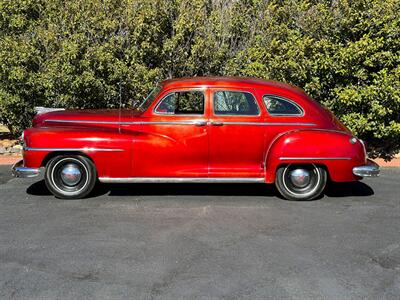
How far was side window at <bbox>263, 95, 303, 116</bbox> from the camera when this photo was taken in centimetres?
665

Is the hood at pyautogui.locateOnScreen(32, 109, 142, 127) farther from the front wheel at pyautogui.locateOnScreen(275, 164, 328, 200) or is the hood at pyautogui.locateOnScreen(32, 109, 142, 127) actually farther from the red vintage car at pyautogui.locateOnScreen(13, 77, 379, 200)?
the front wheel at pyautogui.locateOnScreen(275, 164, 328, 200)

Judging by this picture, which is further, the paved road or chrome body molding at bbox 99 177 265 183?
chrome body molding at bbox 99 177 265 183

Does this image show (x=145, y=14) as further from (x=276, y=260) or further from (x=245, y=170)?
(x=276, y=260)

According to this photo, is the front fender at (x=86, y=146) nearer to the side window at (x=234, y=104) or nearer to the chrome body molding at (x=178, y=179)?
the chrome body molding at (x=178, y=179)

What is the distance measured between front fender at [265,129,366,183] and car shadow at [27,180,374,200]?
0.58m

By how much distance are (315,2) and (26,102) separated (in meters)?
6.48

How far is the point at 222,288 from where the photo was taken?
387 centimetres

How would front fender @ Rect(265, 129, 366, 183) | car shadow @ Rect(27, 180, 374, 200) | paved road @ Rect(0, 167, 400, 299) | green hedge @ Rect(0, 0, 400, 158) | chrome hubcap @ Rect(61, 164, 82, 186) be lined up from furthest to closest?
green hedge @ Rect(0, 0, 400, 158), car shadow @ Rect(27, 180, 374, 200), chrome hubcap @ Rect(61, 164, 82, 186), front fender @ Rect(265, 129, 366, 183), paved road @ Rect(0, 167, 400, 299)

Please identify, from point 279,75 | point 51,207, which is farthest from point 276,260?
point 279,75

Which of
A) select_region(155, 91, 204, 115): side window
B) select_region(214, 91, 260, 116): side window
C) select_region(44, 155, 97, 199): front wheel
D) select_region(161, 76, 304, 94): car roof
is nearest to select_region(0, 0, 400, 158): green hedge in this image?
select_region(161, 76, 304, 94): car roof

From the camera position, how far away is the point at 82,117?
6.75 meters

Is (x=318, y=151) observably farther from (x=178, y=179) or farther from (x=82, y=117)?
(x=82, y=117)

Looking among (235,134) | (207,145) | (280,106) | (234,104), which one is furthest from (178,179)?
(280,106)

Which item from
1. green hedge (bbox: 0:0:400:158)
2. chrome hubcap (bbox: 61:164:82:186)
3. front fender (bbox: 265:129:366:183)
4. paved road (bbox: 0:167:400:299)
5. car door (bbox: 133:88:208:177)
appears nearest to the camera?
paved road (bbox: 0:167:400:299)
